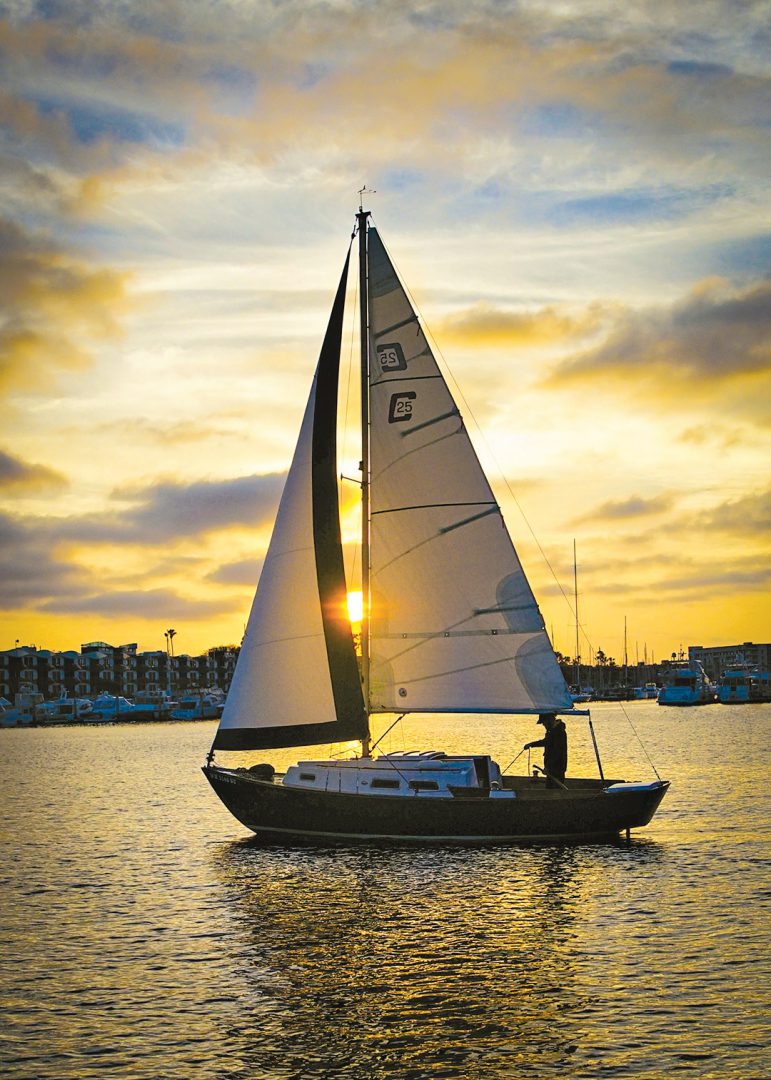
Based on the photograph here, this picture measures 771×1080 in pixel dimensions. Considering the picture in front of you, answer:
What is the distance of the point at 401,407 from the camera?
34031 millimetres

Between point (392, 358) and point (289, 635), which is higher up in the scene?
point (392, 358)

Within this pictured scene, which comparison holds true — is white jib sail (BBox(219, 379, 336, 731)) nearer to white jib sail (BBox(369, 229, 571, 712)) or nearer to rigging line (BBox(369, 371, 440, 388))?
white jib sail (BBox(369, 229, 571, 712))

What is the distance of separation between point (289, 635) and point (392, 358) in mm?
8589

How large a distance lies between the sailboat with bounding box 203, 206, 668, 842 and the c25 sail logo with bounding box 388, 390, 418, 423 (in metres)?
0.03

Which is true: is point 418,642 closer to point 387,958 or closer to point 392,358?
point 392,358

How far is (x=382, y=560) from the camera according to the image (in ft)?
112

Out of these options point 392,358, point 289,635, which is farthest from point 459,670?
point 392,358

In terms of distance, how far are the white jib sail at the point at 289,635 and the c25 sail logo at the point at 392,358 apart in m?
2.33

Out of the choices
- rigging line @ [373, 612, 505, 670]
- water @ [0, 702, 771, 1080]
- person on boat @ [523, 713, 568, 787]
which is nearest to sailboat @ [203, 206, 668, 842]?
rigging line @ [373, 612, 505, 670]

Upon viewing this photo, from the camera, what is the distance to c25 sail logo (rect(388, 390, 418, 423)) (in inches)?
1337

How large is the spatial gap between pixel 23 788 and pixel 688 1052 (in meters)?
63.3

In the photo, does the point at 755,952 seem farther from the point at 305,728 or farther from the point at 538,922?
the point at 305,728

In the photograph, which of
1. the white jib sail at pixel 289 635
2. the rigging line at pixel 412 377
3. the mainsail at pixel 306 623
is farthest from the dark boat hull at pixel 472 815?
the rigging line at pixel 412 377

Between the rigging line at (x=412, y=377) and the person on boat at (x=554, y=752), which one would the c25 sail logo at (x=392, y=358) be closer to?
the rigging line at (x=412, y=377)
